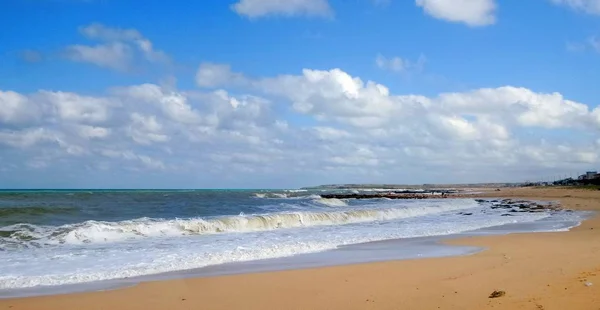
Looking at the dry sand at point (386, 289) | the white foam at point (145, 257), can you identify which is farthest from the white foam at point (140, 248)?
the dry sand at point (386, 289)

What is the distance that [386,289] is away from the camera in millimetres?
8430

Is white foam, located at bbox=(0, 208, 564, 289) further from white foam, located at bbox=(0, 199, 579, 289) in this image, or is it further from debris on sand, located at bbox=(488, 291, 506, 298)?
debris on sand, located at bbox=(488, 291, 506, 298)

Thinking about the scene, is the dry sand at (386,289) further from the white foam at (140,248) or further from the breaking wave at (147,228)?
the breaking wave at (147,228)

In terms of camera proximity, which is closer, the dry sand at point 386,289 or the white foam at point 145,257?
the dry sand at point 386,289

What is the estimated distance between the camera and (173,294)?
27.9ft

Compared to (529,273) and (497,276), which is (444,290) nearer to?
(497,276)

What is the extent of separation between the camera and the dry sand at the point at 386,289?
7.26 meters

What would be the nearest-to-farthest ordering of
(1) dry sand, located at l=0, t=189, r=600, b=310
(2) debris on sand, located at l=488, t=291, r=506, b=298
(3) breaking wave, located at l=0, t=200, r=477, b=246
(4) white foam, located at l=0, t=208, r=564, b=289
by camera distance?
(1) dry sand, located at l=0, t=189, r=600, b=310, (2) debris on sand, located at l=488, t=291, r=506, b=298, (4) white foam, located at l=0, t=208, r=564, b=289, (3) breaking wave, located at l=0, t=200, r=477, b=246

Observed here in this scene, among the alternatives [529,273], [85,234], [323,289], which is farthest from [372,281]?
[85,234]

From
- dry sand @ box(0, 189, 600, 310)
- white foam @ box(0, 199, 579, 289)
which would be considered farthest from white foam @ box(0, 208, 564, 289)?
dry sand @ box(0, 189, 600, 310)

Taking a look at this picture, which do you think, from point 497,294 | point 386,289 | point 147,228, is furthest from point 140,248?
point 497,294

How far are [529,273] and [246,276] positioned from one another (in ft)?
18.0

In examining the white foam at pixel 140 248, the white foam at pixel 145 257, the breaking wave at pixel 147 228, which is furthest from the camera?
the breaking wave at pixel 147 228

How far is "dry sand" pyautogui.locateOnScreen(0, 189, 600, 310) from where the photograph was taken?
726cm
